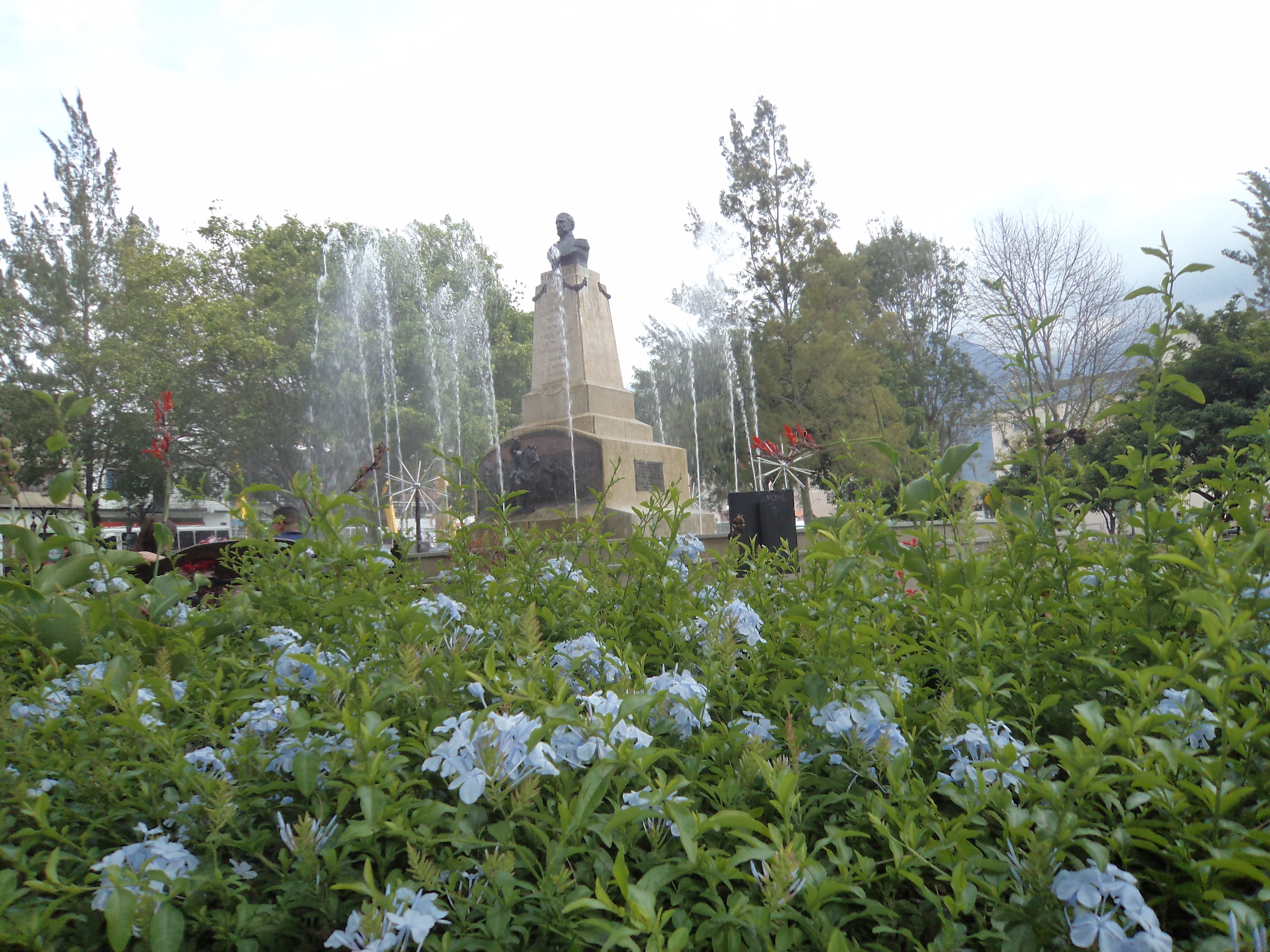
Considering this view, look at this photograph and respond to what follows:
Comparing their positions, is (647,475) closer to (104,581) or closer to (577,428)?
(577,428)

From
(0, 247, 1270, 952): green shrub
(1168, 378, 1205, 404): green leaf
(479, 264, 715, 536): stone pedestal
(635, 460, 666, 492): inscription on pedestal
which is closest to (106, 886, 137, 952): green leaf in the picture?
(0, 247, 1270, 952): green shrub

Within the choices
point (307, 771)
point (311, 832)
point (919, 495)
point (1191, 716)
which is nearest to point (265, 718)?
point (307, 771)

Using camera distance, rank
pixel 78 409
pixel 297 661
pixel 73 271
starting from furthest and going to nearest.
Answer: pixel 73 271, pixel 78 409, pixel 297 661

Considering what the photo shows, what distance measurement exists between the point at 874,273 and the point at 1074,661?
33.3 metres

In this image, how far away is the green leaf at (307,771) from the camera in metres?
0.99

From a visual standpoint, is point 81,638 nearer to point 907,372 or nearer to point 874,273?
point 907,372

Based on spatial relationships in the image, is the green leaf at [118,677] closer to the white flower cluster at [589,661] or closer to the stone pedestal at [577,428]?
the white flower cluster at [589,661]

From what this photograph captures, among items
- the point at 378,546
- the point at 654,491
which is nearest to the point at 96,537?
the point at 378,546

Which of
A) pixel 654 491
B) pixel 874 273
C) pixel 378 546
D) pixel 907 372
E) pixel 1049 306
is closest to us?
pixel 378 546

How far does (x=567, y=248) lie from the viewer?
13.4 meters

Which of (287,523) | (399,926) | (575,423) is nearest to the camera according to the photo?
(399,926)

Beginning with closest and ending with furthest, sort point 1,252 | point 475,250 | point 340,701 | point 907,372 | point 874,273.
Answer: point 340,701, point 1,252, point 907,372, point 874,273, point 475,250

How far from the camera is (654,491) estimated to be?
2230 millimetres

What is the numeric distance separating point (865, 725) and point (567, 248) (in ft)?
43.3
